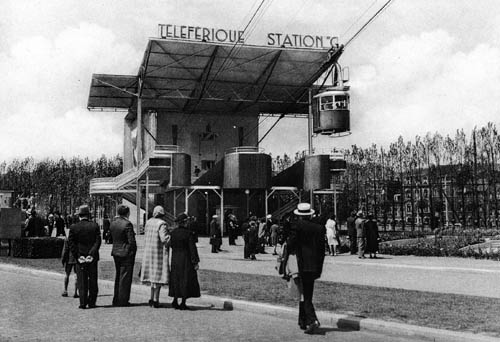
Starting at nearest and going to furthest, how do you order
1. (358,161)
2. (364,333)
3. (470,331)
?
(470,331) < (364,333) < (358,161)

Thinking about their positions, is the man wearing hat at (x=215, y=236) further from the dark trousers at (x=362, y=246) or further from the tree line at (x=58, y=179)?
the tree line at (x=58, y=179)

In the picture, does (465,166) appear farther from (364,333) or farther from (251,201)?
(364,333)

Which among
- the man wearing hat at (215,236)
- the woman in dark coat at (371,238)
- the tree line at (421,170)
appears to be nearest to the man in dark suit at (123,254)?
the woman in dark coat at (371,238)

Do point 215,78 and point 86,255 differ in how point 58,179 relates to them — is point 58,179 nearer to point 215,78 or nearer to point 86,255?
point 215,78

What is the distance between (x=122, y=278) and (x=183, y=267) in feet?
4.09

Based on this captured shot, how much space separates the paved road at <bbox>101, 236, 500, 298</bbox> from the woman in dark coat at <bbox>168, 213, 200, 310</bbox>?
5292 mm

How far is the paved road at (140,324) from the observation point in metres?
7.89

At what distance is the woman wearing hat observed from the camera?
34.8 ft

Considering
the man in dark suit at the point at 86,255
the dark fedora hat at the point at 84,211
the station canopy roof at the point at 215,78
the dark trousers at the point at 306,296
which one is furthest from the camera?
the station canopy roof at the point at 215,78

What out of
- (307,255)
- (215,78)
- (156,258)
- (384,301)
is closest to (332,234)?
(384,301)

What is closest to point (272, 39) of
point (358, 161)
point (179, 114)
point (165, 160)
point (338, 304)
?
point (165, 160)

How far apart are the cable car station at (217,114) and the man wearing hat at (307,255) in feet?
110

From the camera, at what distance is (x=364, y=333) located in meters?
8.41

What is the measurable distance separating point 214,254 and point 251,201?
32.5 m
